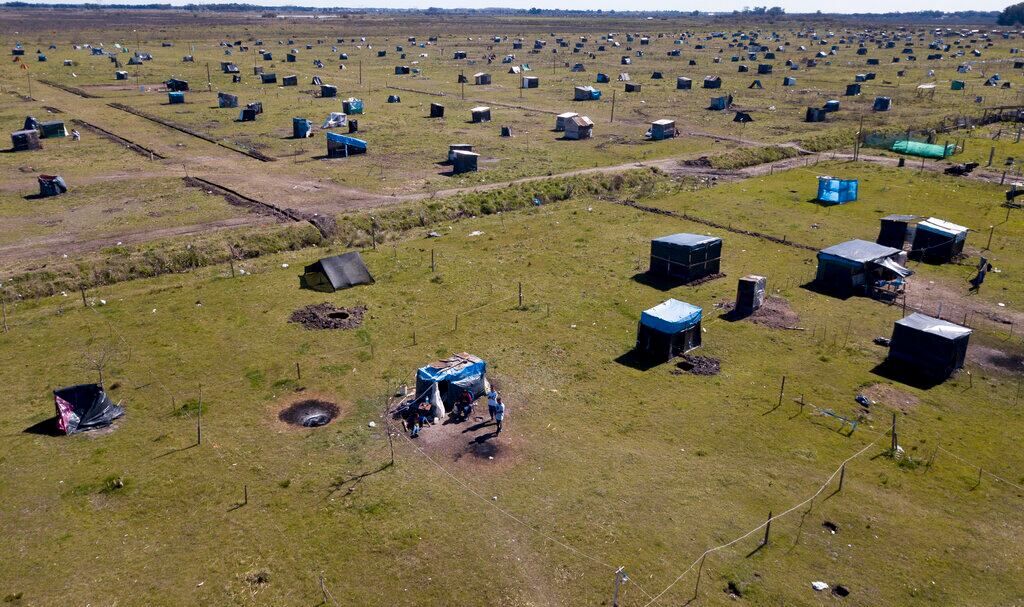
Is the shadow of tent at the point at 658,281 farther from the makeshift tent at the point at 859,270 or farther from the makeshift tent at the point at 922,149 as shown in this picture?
the makeshift tent at the point at 922,149

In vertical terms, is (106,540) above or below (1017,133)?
below

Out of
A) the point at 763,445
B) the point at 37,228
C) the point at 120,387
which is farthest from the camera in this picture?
the point at 37,228

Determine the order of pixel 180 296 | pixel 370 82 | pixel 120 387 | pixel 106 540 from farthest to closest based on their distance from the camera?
pixel 370 82
pixel 180 296
pixel 120 387
pixel 106 540

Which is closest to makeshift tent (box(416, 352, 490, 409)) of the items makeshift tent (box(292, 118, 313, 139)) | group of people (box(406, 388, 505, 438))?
group of people (box(406, 388, 505, 438))

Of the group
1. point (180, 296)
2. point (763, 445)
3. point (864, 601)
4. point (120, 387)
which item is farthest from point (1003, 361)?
point (180, 296)

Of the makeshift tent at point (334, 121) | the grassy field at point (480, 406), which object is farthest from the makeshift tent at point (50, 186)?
the makeshift tent at point (334, 121)

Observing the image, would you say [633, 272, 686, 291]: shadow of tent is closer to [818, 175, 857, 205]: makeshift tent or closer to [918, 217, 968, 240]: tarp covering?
Answer: [918, 217, 968, 240]: tarp covering

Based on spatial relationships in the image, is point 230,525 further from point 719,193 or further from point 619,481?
point 719,193

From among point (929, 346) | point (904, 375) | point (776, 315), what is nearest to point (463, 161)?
point (776, 315)
